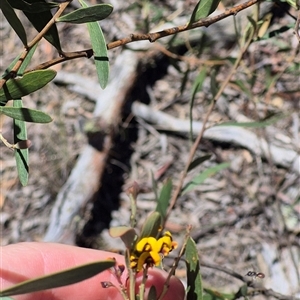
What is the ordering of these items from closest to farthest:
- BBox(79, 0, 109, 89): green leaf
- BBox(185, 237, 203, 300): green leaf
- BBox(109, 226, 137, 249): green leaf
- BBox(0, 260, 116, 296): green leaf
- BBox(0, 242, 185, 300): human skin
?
BBox(0, 260, 116, 296): green leaf
BBox(109, 226, 137, 249): green leaf
BBox(79, 0, 109, 89): green leaf
BBox(185, 237, 203, 300): green leaf
BBox(0, 242, 185, 300): human skin

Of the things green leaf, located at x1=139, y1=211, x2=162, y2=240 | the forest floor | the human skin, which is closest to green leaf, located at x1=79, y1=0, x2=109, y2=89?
green leaf, located at x1=139, y1=211, x2=162, y2=240

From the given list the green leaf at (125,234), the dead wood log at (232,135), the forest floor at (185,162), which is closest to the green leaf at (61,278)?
the green leaf at (125,234)

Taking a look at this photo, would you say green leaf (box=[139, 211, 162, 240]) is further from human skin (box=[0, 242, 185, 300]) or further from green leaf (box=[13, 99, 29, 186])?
human skin (box=[0, 242, 185, 300])

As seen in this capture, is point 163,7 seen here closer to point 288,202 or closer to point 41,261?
point 288,202

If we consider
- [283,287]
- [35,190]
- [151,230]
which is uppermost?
[151,230]

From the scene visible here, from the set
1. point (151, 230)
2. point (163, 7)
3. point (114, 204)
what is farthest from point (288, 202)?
point (151, 230)

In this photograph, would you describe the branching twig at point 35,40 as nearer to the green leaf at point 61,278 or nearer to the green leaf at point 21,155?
the green leaf at point 21,155
